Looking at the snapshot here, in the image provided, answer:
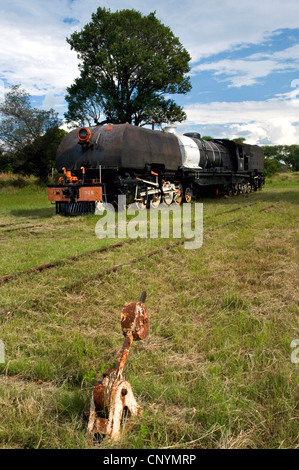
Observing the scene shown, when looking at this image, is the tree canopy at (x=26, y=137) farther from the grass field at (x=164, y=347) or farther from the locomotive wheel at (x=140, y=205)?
the grass field at (x=164, y=347)

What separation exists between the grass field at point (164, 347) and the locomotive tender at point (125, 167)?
17.4ft

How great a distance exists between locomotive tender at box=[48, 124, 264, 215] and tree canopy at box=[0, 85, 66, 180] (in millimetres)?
13635

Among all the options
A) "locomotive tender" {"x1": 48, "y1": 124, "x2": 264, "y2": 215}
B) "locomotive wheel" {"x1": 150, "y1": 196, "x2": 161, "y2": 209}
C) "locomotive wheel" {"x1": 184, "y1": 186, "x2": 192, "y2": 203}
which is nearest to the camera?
"locomotive tender" {"x1": 48, "y1": 124, "x2": 264, "y2": 215}

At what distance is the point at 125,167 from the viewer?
1192 cm

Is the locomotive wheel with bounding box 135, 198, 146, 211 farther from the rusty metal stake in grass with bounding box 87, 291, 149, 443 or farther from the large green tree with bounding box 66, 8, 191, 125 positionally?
the large green tree with bounding box 66, 8, 191, 125

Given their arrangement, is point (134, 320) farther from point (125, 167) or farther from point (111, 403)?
point (125, 167)

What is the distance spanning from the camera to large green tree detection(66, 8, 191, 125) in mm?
27281

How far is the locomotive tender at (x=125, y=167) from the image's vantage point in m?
11.6

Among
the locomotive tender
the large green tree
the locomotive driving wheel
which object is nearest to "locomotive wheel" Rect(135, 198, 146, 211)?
the locomotive tender

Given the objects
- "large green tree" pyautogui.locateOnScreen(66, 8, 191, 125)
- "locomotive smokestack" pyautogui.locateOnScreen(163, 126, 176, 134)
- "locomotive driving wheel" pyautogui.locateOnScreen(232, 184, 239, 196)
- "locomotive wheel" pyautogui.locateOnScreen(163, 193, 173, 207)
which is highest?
"large green tree" pyautogui.locateOnScreen(66, 8, 191, 125)

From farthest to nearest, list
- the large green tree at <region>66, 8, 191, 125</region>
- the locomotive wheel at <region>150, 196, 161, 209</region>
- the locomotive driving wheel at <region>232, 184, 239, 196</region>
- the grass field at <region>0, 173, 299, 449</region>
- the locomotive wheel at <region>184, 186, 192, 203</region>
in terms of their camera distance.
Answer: the large green tree at <region>66, 8, 191, 125</region> < the locomotive driving wheel at <region>232, 184, 239, 196</region> < the locomotive wheel at <region>184, 186, 192, 203</region> < the locomotive wheel at <region>150, 196, 161, 209</region> < the grass field at <region>0, 173, 299, 449</region>

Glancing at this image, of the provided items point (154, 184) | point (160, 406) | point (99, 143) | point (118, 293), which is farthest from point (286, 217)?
point (160, 406)

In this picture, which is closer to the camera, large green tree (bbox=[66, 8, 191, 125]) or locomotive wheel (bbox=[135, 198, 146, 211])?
locomotive wheel (bbox=[135, 198, 146, 211])

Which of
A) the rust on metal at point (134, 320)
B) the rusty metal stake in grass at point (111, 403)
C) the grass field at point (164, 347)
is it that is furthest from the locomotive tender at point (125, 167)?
the rusty metal stake in grass at point (111, 403)
